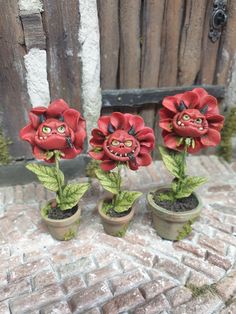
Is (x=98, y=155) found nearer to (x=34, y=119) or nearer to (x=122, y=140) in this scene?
(x=122, y=140)

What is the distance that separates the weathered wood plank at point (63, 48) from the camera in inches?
101

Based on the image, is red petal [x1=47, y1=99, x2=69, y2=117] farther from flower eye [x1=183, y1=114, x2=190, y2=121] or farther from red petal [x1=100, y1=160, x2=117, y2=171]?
flower eye [x1=183, y1=114, x2=190, y2=121]

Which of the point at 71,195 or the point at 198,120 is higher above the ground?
the point at 198,120

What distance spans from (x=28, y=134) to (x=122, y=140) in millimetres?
619

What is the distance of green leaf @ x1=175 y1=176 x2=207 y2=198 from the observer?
2412mm

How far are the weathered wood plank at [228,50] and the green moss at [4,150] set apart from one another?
6.94 ft

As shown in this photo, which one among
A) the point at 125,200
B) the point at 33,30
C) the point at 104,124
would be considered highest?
the point at 33,30

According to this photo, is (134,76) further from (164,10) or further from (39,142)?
(39,142)

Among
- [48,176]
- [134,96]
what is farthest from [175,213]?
[134,96]

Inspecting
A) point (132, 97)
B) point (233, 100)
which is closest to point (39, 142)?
point (132, 97)

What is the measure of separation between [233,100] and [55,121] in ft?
6.65

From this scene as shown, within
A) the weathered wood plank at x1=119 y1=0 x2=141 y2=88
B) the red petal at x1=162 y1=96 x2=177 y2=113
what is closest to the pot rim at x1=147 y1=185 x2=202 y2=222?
the red petal at x1=162 y1=96 x2=177 y2=113

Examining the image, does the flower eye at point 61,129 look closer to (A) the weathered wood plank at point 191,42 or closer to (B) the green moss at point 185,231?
(B) the green moss at point 185,231

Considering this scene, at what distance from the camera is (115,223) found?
245 centimetres
